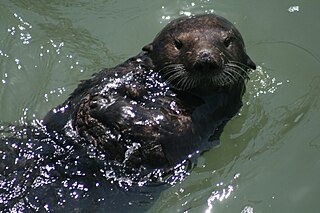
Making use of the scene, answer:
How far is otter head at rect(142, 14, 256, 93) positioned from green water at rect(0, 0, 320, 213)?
2.62 feet

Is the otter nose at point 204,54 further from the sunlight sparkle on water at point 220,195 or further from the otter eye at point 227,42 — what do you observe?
the sunlight sparkle on water at point 220,195

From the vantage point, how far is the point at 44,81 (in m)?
6.89

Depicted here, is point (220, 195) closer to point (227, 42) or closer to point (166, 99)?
point (166, 99)

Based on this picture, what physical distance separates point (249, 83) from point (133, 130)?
2.05m

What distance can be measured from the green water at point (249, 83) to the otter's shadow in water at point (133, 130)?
473 mm

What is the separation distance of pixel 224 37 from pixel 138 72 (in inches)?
34.9

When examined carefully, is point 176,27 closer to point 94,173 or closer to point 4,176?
point 94,173

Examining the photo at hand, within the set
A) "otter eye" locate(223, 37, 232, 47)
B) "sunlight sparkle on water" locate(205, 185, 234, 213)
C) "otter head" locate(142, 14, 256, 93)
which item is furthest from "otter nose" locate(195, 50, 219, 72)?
"sunlight sparkle on water" locate(205, 185, 234, 213)

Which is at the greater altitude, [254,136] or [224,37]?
[224,37]

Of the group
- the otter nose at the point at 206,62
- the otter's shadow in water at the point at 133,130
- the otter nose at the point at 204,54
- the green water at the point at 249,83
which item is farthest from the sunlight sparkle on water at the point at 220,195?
the otter nose at the point at 204,54

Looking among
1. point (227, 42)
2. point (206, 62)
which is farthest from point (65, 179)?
point (227, 42)

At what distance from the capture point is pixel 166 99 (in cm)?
549

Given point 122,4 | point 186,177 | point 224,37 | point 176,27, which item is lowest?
point 186,177

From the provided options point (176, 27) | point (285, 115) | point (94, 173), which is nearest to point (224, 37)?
point (176, 27)
